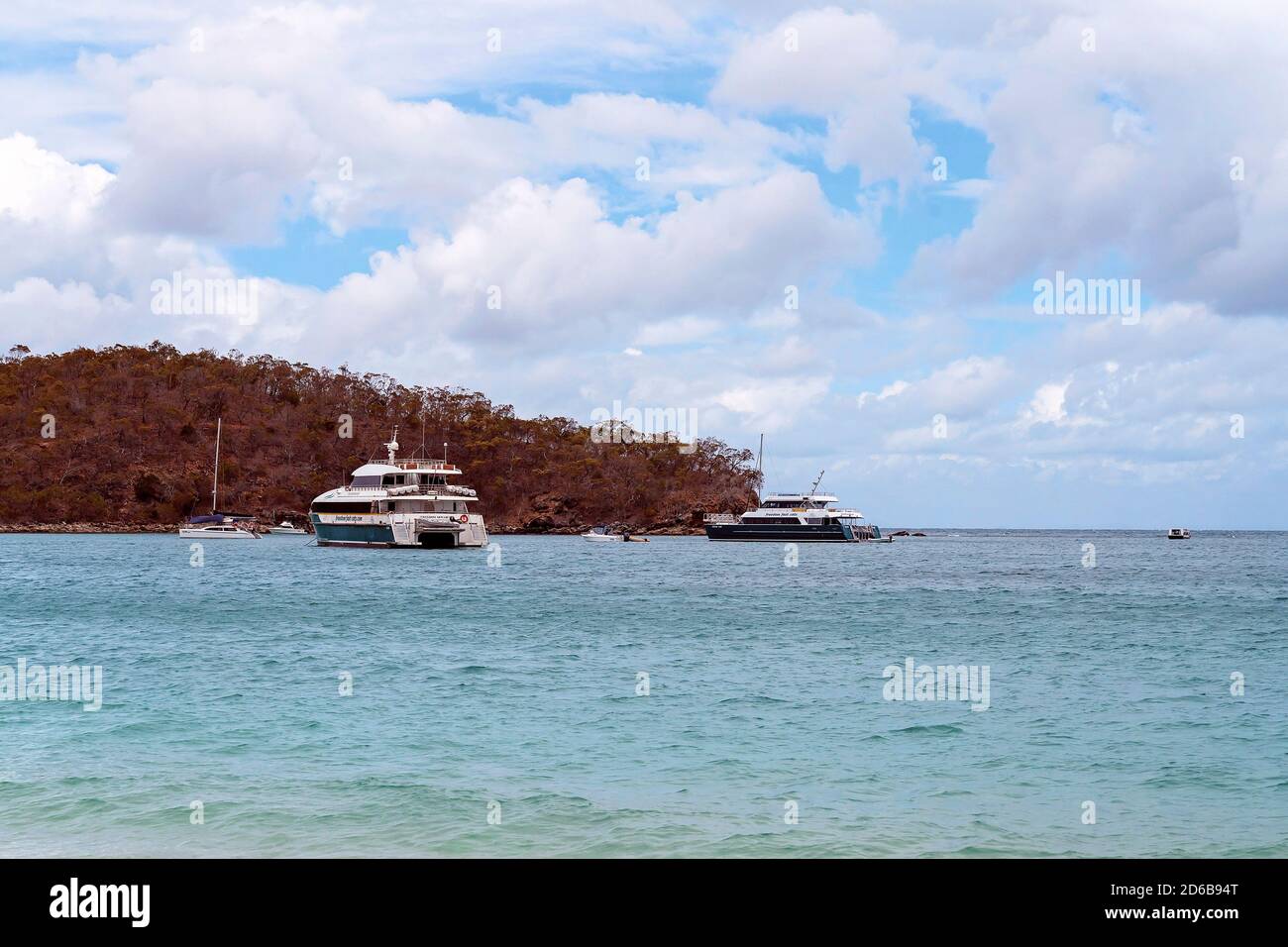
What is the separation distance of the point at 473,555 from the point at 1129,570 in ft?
173

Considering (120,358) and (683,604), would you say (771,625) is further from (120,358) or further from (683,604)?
(120,358)

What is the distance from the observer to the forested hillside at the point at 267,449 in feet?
506

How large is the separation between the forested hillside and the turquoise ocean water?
120691 mm

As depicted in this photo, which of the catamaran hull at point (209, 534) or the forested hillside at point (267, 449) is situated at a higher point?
Answer: the forested hillside at point (267, 449)

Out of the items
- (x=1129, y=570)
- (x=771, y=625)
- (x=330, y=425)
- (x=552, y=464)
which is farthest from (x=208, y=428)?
(x=771, y=625)

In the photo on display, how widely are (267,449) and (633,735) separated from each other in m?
159

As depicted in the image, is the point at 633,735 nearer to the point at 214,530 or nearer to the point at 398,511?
the point at 398,511

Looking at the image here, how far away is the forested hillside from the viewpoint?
154250 millimetres

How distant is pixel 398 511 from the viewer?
93812 mm

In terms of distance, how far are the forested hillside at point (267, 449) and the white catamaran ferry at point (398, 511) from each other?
63.3m

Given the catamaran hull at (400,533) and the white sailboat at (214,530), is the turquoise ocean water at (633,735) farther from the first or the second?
the white sailboat at (214,530)

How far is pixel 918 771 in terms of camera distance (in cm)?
1620

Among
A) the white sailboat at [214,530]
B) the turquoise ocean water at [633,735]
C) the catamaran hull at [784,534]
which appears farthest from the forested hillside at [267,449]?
the turquoise ocean water at [633,735]
